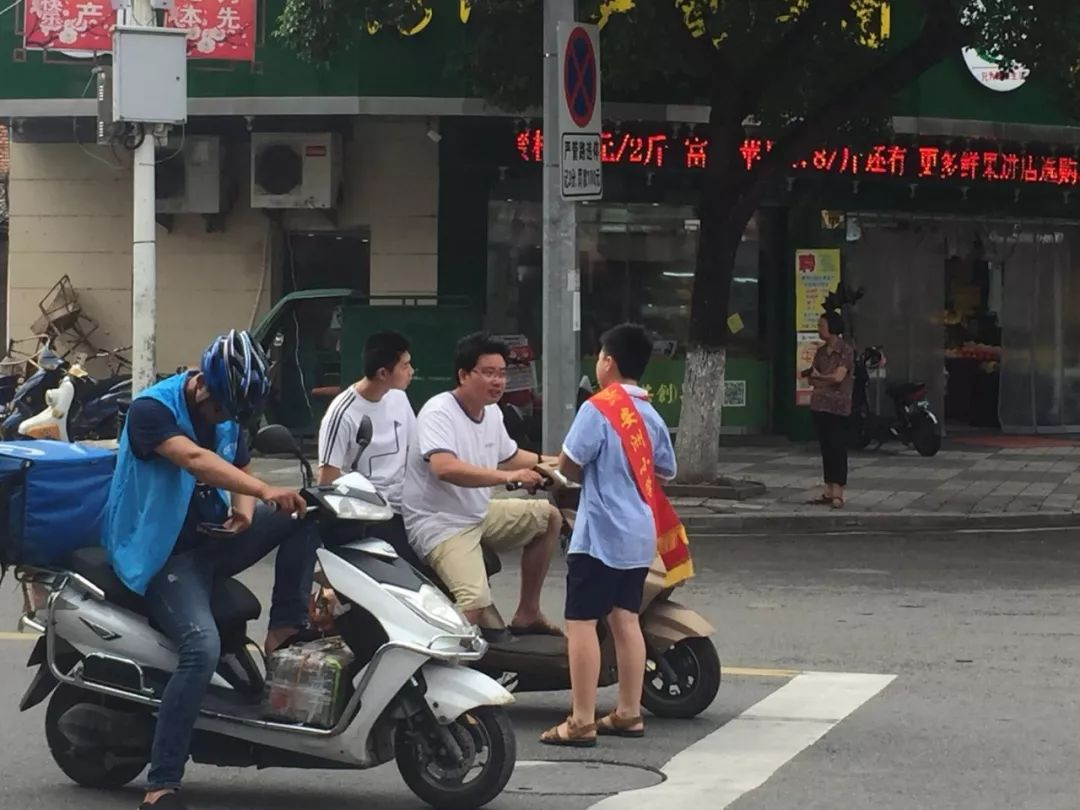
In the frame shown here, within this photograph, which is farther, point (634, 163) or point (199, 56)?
point (634, 163)

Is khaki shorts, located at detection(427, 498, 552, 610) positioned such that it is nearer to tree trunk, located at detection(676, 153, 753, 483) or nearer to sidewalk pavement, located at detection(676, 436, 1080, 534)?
sidewalk pavement, located at detection(676, 436, 1080, 534)

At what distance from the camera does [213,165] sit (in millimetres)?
20719

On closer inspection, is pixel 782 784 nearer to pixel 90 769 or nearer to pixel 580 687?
pixel 580 687

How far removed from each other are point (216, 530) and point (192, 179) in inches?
590

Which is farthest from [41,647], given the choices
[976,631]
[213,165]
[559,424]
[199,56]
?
[213,165]

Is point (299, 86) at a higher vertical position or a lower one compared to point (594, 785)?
higher

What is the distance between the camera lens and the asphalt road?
6.76m

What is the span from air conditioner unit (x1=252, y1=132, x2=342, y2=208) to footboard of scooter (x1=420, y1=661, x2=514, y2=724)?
14669 mm

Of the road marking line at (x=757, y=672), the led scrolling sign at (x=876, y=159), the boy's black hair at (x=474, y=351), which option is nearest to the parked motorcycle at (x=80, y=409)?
the led scrolling sign at (x=876, y=159)

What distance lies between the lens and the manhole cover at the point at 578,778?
22.3ft

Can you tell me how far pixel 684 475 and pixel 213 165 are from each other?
23.7 feet

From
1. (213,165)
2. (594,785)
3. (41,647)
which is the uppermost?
(213,165)

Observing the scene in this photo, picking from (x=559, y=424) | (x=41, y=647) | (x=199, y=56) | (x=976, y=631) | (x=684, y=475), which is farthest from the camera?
(x=199, y=56)

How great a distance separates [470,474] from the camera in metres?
7.46
